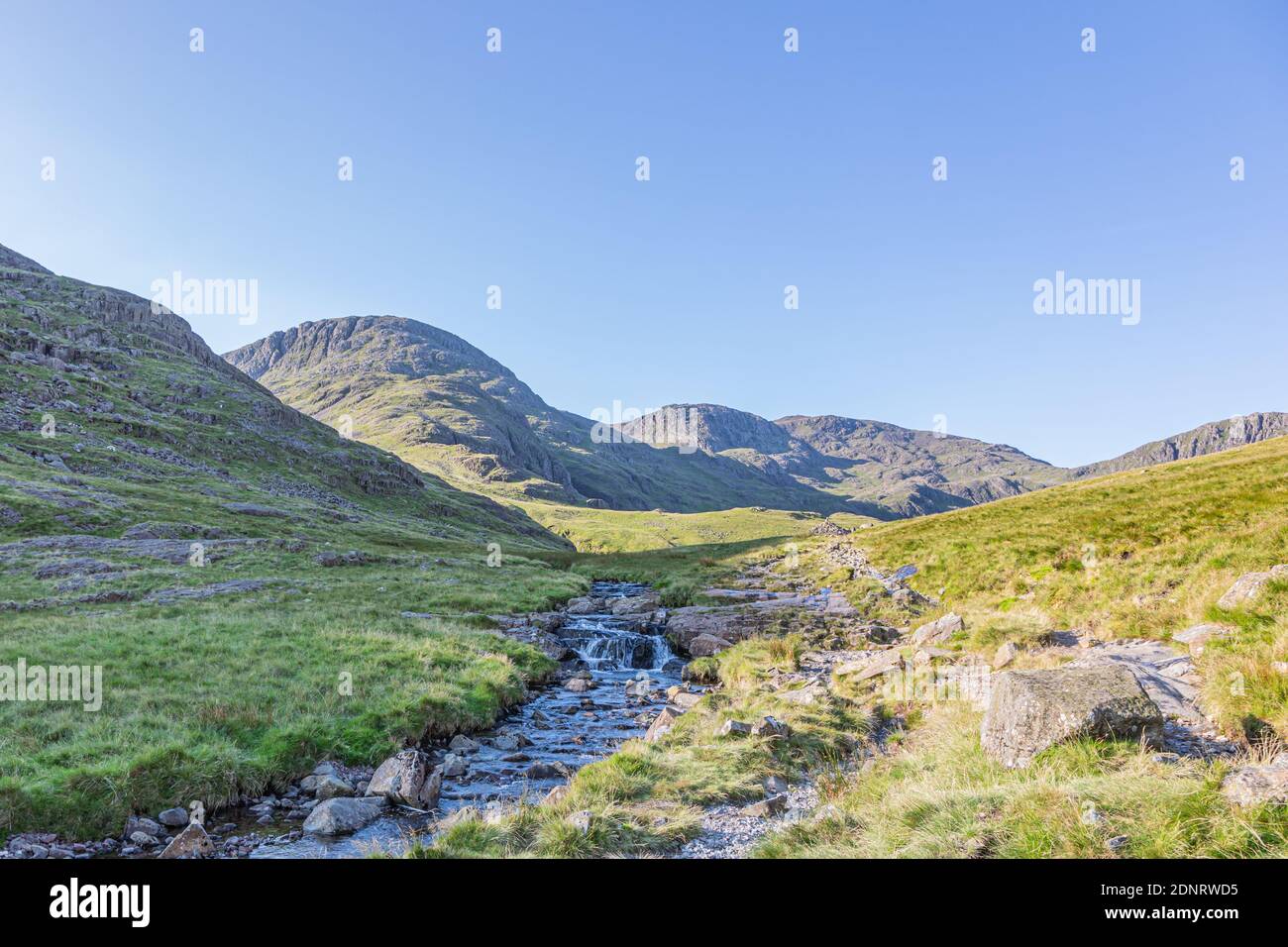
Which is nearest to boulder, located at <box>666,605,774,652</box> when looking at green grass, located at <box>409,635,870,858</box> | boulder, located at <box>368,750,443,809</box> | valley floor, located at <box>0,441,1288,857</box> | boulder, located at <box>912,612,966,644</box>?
valley floor, located at <box>0,441,1288,857</box>

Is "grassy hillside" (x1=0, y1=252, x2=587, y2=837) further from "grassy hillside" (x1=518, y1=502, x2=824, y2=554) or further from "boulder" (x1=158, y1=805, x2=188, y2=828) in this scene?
"grassy hillside" (x1=518, y1=502, x2=824, y2=554)

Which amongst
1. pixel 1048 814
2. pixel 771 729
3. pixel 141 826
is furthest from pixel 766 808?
pixel 141 826

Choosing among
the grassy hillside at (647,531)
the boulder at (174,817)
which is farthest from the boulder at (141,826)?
the grassy hillside at (647,531)

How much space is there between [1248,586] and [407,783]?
65.9 ft

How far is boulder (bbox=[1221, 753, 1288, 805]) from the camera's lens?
258 inches

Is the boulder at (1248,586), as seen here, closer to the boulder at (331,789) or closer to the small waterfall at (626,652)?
the small waterfall at (626,652)

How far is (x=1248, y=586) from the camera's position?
45.6 ft

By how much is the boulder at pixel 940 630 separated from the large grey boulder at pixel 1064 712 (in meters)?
11.6

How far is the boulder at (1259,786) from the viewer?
6543 mm

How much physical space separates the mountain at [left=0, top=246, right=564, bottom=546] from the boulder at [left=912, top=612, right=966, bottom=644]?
61.2 metres

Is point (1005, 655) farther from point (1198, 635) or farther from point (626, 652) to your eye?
point (626, 652)
